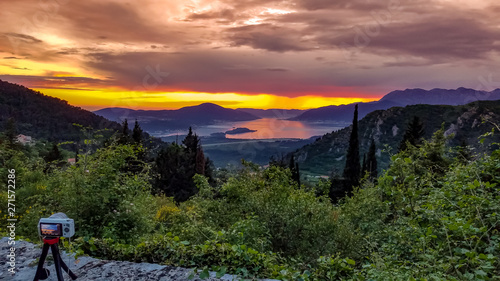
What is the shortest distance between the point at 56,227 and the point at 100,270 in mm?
893

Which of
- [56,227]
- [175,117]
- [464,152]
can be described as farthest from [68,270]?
[175,117]

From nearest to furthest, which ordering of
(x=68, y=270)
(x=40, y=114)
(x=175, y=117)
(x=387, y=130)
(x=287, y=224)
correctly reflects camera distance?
(x=68, y=270) < (x=287, y=224) < (x=40, y=114) < (x=387, y=130) < (x=175, y=117)

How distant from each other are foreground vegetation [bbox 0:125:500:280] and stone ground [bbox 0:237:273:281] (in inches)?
6.9

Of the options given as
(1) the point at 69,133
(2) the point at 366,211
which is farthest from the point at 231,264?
(1) the point at 69,133

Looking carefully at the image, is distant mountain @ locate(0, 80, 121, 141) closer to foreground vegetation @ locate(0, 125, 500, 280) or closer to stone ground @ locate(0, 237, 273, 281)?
foreground vegetation @ locate(0, 125, 500, 280)

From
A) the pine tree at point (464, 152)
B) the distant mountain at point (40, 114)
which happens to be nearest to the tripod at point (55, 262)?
the pine tree at point (464, 152)

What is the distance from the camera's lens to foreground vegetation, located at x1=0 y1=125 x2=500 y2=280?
360cm

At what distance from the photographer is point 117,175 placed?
6512 millimetres

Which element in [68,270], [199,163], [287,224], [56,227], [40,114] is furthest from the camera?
[40,114]

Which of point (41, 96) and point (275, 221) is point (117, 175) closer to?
point (275, 221)

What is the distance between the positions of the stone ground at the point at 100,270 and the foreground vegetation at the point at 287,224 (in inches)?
6.9

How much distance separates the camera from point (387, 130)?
125750mm

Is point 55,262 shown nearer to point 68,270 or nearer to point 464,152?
point 68,270

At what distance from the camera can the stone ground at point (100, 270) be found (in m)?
3.38
